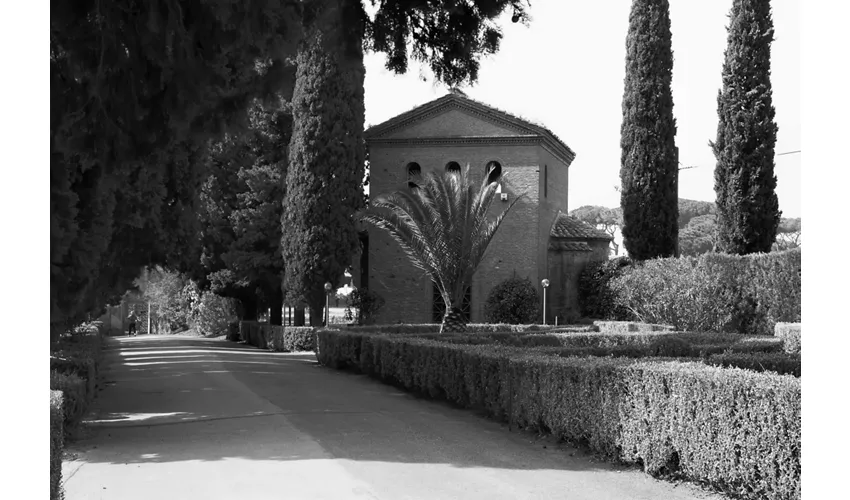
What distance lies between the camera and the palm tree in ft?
67.1

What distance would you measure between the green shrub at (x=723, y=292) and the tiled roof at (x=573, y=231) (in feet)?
15.2

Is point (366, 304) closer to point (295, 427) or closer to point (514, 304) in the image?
point (514, 304)

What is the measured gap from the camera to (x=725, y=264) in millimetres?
23688

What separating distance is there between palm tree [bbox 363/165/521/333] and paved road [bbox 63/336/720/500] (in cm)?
666

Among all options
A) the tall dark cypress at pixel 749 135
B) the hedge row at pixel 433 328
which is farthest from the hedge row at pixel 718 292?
the hedge row at pixel 433 328

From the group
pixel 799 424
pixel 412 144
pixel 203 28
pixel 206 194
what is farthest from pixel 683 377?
pixel 206 194

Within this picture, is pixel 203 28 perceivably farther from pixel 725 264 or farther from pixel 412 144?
pixel 412 144

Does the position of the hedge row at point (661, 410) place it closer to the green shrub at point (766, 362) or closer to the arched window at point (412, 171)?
the green shrub at point (766, 362)

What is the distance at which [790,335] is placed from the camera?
17.5 m

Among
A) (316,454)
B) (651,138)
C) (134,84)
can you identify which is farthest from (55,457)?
(651,138)

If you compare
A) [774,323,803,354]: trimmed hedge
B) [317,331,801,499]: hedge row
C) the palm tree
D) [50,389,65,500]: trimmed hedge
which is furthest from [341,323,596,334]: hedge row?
[50,389,65,500]: trimmed hedge

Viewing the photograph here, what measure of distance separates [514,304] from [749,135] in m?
9.00

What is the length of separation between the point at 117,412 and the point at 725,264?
Answer: 1747 cm

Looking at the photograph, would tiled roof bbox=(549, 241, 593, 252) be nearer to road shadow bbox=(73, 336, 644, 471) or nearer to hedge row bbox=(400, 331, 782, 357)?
hedge row bbox=(400, 331, 782, 357)
